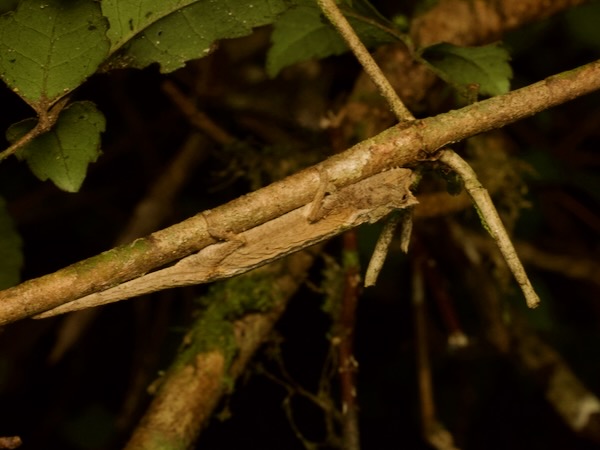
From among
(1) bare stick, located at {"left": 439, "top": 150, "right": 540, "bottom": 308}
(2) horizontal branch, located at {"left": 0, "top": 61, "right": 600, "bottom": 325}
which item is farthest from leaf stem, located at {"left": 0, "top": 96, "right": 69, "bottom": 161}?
(1) bare stick, located at {"left": 439, "top": 150, "right": 540, "bottom": 308}

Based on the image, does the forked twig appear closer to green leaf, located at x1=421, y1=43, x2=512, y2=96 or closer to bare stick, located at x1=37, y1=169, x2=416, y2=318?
bare stick, located at x1=37, y1=169, x2=416, y2=318

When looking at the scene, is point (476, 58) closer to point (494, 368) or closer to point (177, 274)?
point (177, 274)

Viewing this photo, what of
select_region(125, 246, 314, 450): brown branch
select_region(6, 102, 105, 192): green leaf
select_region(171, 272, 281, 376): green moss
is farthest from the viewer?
select_region(171, 272, 281, 376): green moss

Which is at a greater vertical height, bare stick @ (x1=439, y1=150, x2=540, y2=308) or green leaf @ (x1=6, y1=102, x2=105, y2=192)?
green leaf @ (x1=6, y1=102, x2=105, y2=192)

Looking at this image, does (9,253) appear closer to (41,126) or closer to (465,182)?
(41,126)

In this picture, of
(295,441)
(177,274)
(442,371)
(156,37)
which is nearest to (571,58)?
(442,371)

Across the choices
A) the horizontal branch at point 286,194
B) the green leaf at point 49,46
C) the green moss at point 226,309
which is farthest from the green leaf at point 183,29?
the green moss at point 226,309
